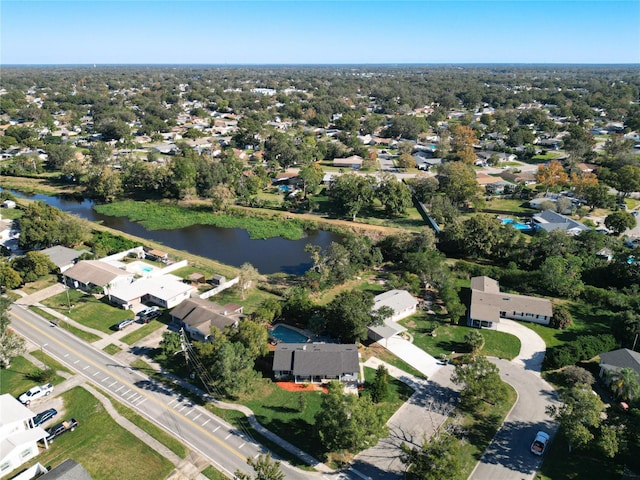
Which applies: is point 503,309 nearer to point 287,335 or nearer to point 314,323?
point 314,323

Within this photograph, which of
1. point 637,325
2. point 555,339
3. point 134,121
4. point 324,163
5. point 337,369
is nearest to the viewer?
point 337,369

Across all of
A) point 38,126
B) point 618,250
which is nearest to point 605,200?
point 618,250

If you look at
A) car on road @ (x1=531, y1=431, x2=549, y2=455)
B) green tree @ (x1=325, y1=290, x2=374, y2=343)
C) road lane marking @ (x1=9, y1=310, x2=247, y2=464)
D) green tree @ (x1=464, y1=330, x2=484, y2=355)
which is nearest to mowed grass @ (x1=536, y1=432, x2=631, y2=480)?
car on road @ (x1=531, y1=431, x2=549, y2=455)

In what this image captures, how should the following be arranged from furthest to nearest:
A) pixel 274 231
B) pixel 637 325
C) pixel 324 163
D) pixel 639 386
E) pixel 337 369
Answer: pixel 324 163 < pixel 274 231 < pixel 637 325 < pixel 337 369 < pixel 639 386

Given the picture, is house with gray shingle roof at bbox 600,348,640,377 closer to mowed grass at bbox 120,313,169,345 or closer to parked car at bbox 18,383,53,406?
mowed grass at bbox 120,313,169,345

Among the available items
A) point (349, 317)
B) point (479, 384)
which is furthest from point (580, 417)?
point (349, 317)

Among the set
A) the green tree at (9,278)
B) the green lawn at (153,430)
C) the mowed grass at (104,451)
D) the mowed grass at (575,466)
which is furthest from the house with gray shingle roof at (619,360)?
the green tree at (9,278)

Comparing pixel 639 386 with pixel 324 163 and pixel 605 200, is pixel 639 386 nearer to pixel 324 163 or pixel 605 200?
pixel 605 200

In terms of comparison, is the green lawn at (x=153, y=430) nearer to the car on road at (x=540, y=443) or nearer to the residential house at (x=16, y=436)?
the residential house at (x=16, y=436)
